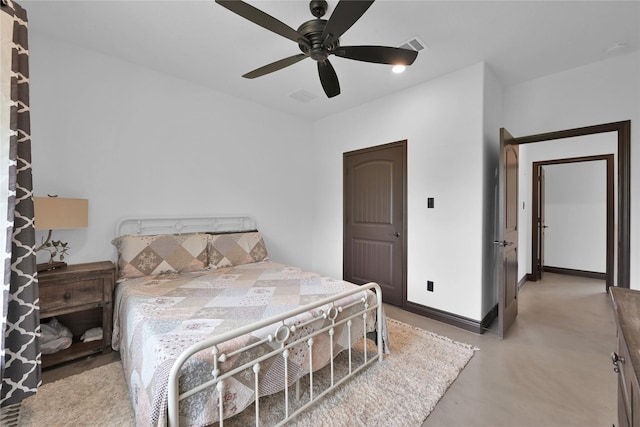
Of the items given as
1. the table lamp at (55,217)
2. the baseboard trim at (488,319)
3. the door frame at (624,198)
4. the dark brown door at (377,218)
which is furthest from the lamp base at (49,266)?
the door frame at (624,198)

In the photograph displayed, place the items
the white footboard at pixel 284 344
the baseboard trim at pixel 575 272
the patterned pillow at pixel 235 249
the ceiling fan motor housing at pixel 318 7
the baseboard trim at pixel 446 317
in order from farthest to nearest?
1. the baseboard trim at pixel 575 272
2. the patterned pillow at pixel 235 249
3. the baseboard trim at pixel 446 317
4. the ceiling fan motor housing at pixel 318 7
5. the white footboard at pixel 284 344

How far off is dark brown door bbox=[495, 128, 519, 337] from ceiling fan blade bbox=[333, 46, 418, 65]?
4.59 feet

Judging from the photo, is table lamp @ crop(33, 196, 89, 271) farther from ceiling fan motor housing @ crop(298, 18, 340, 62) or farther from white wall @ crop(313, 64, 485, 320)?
white wall @ crop(313, 64, 485, 320)

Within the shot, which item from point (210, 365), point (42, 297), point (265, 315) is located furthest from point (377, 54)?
point (42, 297)

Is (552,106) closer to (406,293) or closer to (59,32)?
(406,293)

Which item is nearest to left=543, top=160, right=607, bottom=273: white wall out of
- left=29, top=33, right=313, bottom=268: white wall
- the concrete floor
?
the concrete floor

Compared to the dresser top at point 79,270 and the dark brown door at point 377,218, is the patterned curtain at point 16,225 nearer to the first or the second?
the dresser top at point 79,270

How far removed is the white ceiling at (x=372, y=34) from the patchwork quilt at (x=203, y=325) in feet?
6.74

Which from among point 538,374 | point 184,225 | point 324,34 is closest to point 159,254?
point 184,225

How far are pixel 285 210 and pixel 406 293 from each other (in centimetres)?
201

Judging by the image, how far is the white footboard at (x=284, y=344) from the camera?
3.62ft

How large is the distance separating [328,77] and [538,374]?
270 centimetres

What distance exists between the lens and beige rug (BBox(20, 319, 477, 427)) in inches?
62.0

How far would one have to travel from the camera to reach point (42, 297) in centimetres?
198
